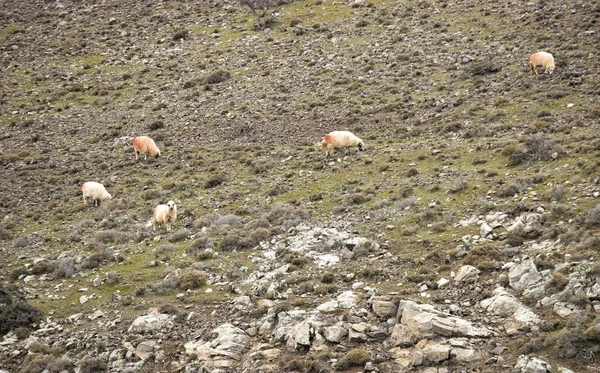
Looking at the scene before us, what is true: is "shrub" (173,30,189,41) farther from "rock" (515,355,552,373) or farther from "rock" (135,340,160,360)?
"rock" (515,355,552,373)

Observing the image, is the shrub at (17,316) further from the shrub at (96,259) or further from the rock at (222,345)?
the rock at (222,345)

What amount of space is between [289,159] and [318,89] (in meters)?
10.7

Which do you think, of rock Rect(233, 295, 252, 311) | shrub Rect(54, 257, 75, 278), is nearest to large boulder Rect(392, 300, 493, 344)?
rock Rect(233, 295, 252, 311)

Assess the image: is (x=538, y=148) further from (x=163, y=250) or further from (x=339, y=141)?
(x=163, y=250)

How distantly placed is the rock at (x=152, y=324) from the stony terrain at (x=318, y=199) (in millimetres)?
54

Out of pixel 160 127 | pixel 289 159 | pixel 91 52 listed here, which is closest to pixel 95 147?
pixel 160 127

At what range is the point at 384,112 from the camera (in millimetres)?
36062

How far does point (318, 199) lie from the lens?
2575cm

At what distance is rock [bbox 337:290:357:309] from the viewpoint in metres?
16.0

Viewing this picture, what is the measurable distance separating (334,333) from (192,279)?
6378 mm

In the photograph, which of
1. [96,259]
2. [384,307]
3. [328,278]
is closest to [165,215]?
[96,259]

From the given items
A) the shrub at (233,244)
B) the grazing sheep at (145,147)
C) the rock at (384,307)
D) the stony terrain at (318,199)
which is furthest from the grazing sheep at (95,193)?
the rock at (384,307)

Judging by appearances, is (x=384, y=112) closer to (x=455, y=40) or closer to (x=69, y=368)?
(x=455, y=40)

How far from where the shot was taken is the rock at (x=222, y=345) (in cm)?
1530
